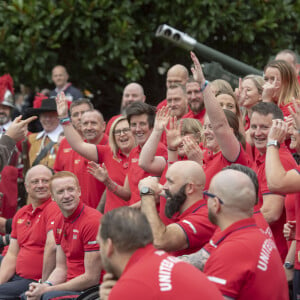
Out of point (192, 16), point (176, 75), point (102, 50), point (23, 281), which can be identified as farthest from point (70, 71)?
point (23, 281)

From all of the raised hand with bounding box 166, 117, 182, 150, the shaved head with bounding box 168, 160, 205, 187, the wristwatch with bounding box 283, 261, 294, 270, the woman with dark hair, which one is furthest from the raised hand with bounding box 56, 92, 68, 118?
the wristwatch with bounding box 283, 261, 294, 270

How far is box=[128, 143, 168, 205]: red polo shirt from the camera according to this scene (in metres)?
7.02

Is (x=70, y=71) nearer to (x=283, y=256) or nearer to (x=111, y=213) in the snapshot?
(x=283, y=256)

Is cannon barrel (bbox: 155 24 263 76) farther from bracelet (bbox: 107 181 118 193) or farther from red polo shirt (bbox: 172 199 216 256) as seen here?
red polo shirt (bbox: 172 199 216 256)

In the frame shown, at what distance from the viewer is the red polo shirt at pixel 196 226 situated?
547 centimetres

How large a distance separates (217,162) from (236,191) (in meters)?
1.50

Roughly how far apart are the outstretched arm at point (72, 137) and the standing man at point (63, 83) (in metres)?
3.00

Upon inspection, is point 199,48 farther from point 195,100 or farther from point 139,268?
point 139,268

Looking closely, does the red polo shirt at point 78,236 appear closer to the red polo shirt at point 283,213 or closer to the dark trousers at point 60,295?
the dark trousers at point 60,295

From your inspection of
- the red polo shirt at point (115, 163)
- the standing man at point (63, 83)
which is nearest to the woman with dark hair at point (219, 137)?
the red polo shirt at point (115, 163)

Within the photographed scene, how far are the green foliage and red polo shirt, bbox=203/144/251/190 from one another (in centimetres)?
440

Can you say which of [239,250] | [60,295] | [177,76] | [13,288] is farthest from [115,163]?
[239,250]

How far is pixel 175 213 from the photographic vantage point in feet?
18.7

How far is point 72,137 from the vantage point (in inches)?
305
